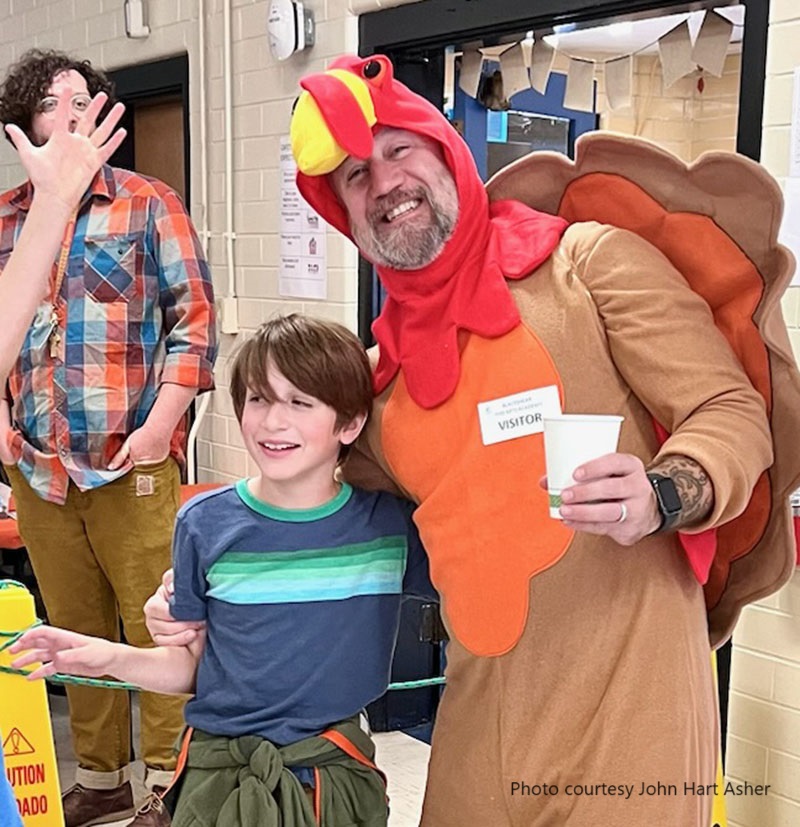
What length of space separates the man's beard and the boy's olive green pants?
1497 mm

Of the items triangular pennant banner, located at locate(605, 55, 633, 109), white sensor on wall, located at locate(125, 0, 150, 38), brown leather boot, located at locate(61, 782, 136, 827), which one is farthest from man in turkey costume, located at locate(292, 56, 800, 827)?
white sensor on wall, located at locate(125, 0, 150, 38)

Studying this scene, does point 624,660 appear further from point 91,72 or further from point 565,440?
point 91,72

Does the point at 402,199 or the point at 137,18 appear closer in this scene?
the point at 402,199

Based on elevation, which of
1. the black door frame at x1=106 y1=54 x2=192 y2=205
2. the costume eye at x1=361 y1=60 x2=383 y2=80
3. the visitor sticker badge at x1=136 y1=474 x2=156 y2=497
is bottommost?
the visitor sticker badge at x1=136 y1=474 x2=156 y2=497

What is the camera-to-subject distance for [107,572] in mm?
3256

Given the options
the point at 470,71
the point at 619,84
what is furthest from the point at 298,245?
the point at 619,84

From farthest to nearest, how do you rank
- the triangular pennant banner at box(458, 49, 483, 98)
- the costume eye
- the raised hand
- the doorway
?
the triangular pennant banner at box(458, 49, 483, 98) → the doorway → the costume eye → the raised hand

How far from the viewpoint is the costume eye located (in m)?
1.84

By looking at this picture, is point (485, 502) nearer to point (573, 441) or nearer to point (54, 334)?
point (573, 441)

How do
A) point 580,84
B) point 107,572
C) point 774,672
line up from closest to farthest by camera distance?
point 774,672 → point 107,572 → point 580,84

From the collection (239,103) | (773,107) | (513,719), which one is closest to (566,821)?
(513,719)

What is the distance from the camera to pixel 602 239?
1.75m

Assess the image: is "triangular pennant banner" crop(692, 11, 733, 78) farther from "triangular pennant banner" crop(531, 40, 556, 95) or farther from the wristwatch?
the wristwatch

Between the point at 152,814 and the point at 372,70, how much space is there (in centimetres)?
221
